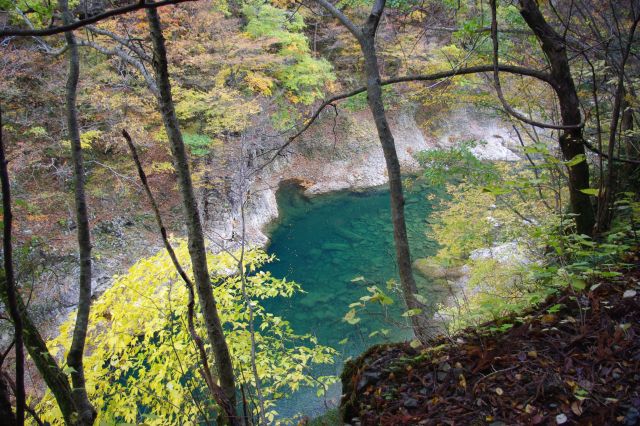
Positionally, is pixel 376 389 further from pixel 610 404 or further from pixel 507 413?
pixel 610 404

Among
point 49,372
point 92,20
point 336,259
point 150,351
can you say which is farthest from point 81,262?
point 336,259

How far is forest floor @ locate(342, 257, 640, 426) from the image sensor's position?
1507mm

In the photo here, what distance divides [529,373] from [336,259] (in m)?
10.8

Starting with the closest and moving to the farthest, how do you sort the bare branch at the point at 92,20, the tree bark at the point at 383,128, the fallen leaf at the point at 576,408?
the bare branch at the point at 92,20 < the fallen leaf at the point at 576,408 < the tree bark at the point at 383,128

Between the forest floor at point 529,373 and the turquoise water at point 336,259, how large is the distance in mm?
3484

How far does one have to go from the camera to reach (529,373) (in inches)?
69.2

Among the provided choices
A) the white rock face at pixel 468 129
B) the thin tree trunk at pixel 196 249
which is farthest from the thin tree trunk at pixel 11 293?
the white rock face at pixel 468 129

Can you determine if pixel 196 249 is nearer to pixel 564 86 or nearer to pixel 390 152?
pixel 390 152

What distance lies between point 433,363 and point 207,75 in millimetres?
12857

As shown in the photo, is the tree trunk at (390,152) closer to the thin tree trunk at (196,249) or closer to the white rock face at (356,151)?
the thin tree trunk at (196,249)

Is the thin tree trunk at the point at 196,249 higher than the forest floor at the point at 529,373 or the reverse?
higher

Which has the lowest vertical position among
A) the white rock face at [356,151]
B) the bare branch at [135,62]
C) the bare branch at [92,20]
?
the bare branch at [92,20]

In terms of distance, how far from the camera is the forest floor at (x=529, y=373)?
1.51 m

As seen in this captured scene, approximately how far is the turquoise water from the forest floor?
11.4 ft
